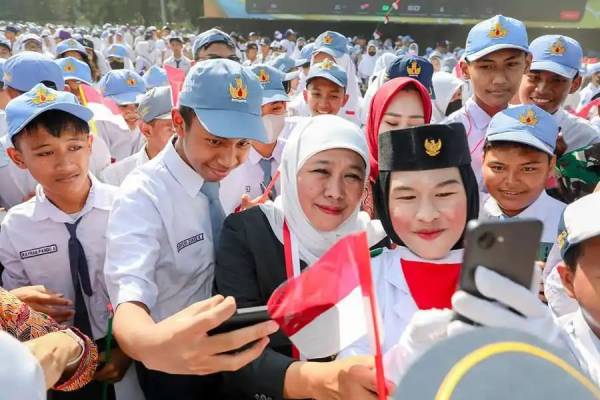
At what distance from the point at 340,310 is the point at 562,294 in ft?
2.92

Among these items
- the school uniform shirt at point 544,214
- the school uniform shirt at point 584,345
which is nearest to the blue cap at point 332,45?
the school uniform shirt at point 544,214

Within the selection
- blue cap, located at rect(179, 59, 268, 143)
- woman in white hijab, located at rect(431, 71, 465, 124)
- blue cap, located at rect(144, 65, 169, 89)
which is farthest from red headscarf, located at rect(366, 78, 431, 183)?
blue cap, located at rect(144, 65, 169, 89)

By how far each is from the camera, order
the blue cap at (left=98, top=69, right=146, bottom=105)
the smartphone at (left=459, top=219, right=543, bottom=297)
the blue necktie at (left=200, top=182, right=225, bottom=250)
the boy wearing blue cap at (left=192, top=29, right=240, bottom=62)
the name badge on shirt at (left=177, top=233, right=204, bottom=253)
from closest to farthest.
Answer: the smartphone at (left=459, top=219, right=543, bottom=297) < the name badge on shirt at (left=177, top=233, right=204, bottom=253) < the blue necktie at (left=200, top=182, right=225, bottom=250) < the boy wearing blue cap at (left=192, top=29, right=240, bottom=62) < the blue cap at (left=98, top=69, right=146, bottom=105)

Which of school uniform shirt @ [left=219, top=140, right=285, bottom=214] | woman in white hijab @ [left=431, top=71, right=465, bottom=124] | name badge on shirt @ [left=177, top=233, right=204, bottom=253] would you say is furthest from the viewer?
woman in white hijab @ [left=431, top=71, right=465, bottom=124]

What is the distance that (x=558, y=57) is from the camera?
3146 millimetres

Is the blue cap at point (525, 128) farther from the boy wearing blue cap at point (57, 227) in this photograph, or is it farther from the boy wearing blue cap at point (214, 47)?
the boy wearing blue cap at point (214, 47)

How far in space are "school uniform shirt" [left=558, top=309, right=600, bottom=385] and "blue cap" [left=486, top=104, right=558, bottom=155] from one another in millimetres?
1062

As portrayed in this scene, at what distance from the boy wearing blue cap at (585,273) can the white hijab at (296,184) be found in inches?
21.1

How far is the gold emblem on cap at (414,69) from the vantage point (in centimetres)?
300

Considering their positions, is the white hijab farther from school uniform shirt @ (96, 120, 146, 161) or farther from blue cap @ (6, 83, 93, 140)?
school uniform shirt @ (96, 120, 146, 161)

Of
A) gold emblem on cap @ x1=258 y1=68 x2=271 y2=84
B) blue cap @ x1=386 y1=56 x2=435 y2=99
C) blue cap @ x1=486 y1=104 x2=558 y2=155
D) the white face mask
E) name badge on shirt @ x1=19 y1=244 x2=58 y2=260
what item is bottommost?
name badge on shirt @ x1=19 y1=244 x2=58 y2=260

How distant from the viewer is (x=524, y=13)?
62.6ft

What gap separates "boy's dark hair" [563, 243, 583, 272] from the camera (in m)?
1.12

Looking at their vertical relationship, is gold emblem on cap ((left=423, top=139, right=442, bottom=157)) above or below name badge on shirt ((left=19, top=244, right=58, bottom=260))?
above
